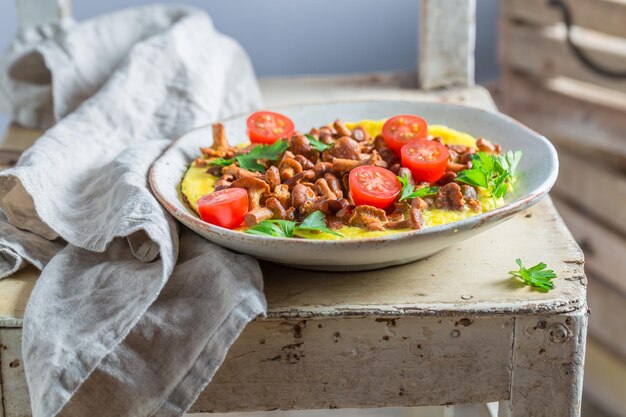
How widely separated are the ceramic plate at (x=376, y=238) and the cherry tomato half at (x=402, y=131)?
161mm

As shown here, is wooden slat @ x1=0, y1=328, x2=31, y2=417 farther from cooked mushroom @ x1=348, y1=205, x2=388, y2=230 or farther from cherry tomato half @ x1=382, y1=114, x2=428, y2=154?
cherry tomato half @ x1=382, y1=114, x2=428, y2=154

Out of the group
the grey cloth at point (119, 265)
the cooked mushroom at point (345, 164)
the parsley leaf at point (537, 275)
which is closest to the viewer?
the grey cloth at point (119, 265)

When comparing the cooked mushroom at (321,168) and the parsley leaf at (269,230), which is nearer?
the parsley leaf at (269,230)

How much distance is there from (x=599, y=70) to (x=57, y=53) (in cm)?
146

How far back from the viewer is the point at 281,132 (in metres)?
1.49

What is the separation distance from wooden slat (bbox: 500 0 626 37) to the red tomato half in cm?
144

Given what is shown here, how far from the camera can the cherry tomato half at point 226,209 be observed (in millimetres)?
1197

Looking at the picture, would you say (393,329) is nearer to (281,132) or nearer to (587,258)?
(281,132)

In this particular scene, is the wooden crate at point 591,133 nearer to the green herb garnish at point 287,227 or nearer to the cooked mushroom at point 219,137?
the cooked mushroom at point 219,137

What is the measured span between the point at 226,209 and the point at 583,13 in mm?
1712

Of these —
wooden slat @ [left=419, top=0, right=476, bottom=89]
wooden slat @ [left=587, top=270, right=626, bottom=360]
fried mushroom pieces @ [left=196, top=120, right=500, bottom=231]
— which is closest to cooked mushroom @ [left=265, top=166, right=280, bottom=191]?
fried mushroom pieces @ [left=196, top=120, right=500, bottom=231]

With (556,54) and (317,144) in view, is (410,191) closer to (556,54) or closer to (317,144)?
(317,144)

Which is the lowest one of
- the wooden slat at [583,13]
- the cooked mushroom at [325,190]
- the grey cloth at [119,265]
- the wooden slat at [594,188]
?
the wooden slat at [594,188]

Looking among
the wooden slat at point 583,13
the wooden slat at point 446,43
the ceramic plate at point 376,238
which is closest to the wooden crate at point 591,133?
the wooden slat at point 583,13
